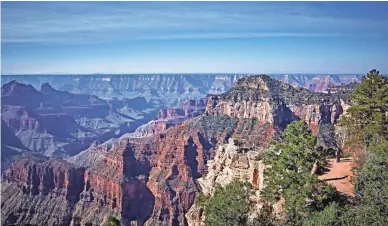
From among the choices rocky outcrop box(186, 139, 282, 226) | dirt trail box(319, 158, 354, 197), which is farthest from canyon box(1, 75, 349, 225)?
dirt trail box(319, 158, 354, 197)

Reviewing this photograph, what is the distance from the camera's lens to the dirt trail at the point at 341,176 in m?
34.6

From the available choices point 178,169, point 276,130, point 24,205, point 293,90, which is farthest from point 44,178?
point 293,90

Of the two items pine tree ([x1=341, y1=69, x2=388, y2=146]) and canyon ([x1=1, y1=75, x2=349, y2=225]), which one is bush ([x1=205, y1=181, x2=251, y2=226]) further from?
canyon ([x1=1, y1=75, x2=349, y2=225])

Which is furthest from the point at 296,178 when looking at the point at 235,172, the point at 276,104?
the point at 276,104

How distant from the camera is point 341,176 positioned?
1485 inches

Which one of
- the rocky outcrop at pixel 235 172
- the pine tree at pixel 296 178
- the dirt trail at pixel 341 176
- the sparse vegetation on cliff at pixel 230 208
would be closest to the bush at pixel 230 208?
the sparse vegetation on cliff at pixel 230 208

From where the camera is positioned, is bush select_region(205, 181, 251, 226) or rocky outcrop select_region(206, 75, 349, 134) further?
rocky outcrop select_region(206, 75, 349, 134)

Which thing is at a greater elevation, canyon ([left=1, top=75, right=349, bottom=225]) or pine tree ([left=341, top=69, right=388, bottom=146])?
pine tree ([left=341, top=69, right=388, bottom=146])

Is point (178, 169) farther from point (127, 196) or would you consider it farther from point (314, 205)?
point (314, 205)

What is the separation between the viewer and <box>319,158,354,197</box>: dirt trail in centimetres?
3460

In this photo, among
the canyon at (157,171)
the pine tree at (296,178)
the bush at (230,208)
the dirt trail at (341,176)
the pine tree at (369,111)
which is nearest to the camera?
the pine tree at (296,178)

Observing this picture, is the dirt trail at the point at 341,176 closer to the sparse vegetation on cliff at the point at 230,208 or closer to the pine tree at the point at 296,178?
the pine tree at the point at 296,178

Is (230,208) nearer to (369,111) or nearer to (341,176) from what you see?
(341,176)

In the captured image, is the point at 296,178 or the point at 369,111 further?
the point at 369,111
